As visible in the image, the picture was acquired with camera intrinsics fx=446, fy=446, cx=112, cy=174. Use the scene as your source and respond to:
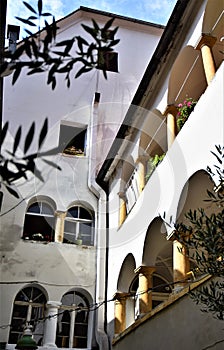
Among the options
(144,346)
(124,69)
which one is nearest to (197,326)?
(144,346)

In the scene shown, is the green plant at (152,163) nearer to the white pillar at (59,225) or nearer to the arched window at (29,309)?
the white pillar at (59,225)

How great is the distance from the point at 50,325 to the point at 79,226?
2.73m

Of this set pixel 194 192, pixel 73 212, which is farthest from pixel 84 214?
pixel 194 192

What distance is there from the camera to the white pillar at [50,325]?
991cm

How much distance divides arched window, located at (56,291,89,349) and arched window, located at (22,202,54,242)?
1570 mm

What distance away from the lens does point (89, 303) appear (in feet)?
35.1

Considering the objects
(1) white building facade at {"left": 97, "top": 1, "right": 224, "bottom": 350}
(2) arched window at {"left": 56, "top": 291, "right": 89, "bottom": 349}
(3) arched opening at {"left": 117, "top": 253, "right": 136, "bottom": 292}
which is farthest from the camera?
(2) arched window at {"left": 56, "top": 291, "right": 89, "bottom": 349}

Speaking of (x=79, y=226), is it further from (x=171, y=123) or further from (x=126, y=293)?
(x=171, y=123)

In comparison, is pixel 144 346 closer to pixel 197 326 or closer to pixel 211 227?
pixel 197 326

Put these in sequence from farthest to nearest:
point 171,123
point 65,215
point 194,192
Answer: point 65,215
point 171,123
point 194,192

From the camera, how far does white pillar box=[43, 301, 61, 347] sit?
9906 millimetres

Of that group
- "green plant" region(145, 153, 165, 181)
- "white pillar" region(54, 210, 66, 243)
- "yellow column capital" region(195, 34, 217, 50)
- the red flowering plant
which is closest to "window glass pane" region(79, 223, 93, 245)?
"white pillar" region(54, 210, 66, 243)

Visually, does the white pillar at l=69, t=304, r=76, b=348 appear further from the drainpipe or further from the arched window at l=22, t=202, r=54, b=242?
the arched window at l=22, t=202, r=54, b=242

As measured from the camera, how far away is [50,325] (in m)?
10.1
